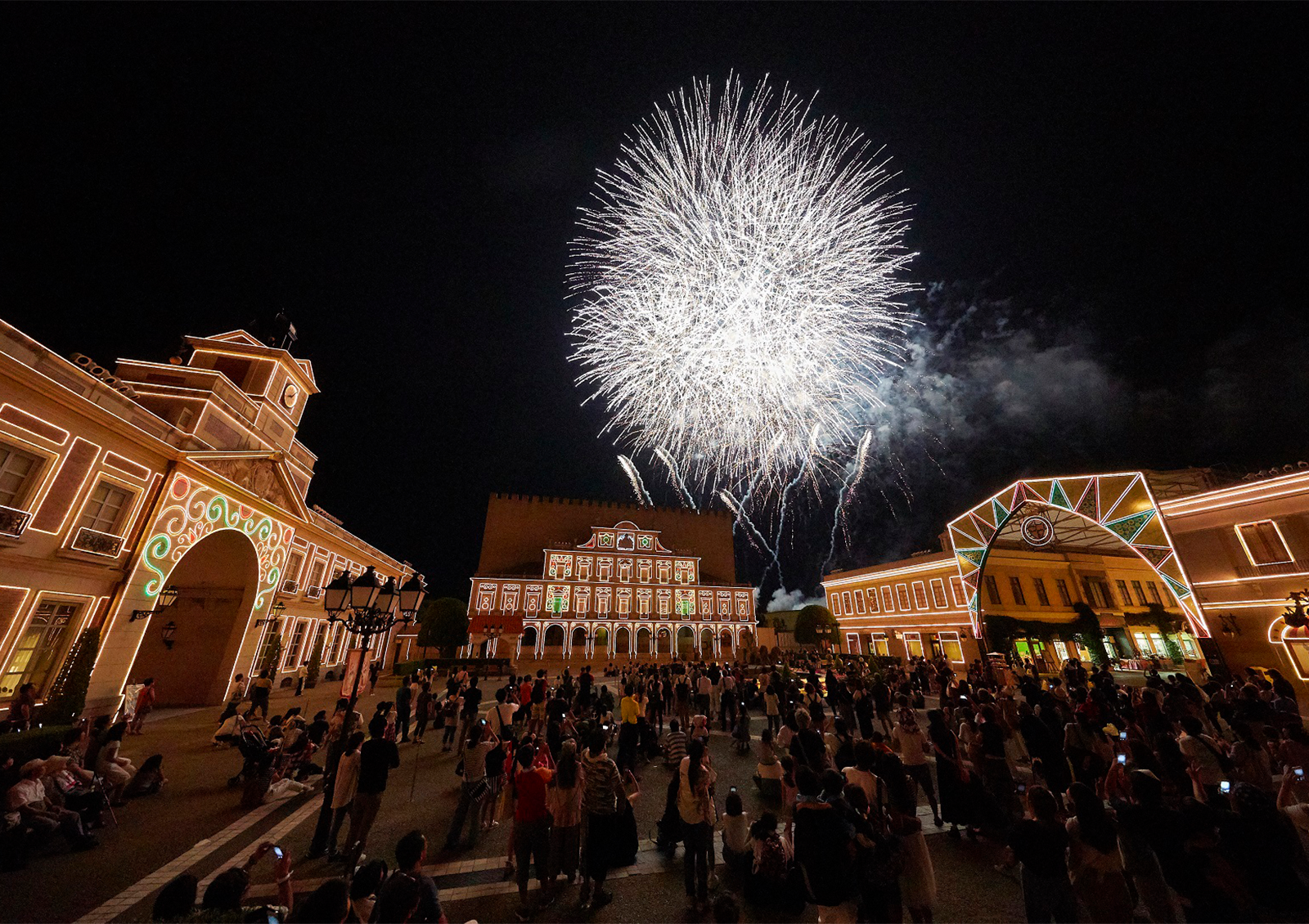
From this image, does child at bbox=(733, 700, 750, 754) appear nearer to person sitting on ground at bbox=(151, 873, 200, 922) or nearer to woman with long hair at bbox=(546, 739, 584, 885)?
woman with long hair at bbox=(546, 739, 584, 885)

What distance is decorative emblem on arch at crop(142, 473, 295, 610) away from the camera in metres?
14.4

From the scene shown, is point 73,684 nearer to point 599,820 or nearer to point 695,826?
point 599,820

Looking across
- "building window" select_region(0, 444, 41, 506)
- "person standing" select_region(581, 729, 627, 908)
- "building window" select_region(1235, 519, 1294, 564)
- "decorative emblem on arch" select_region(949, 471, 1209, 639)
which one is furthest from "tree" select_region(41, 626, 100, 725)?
"building window" select_region(1235, 519, 1294, 564)

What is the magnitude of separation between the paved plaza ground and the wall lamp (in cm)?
763

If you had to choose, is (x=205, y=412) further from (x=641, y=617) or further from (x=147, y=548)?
(x=641, y=617)

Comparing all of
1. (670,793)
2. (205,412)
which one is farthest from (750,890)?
(205,412)

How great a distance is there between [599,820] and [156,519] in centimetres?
1722

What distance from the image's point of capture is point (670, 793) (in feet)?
17.6

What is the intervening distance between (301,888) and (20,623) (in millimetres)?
12907

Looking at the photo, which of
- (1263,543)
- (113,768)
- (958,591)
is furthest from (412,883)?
(958,591)

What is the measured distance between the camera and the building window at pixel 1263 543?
16.0 meters

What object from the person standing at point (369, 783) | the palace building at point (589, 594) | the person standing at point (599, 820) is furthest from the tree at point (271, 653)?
the person standing at point (599, 820)

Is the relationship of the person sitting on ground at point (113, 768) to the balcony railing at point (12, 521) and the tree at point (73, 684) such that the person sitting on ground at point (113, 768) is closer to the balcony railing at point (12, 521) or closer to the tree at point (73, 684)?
the tree at point (73, 684)

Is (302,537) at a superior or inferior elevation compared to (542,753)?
superior
